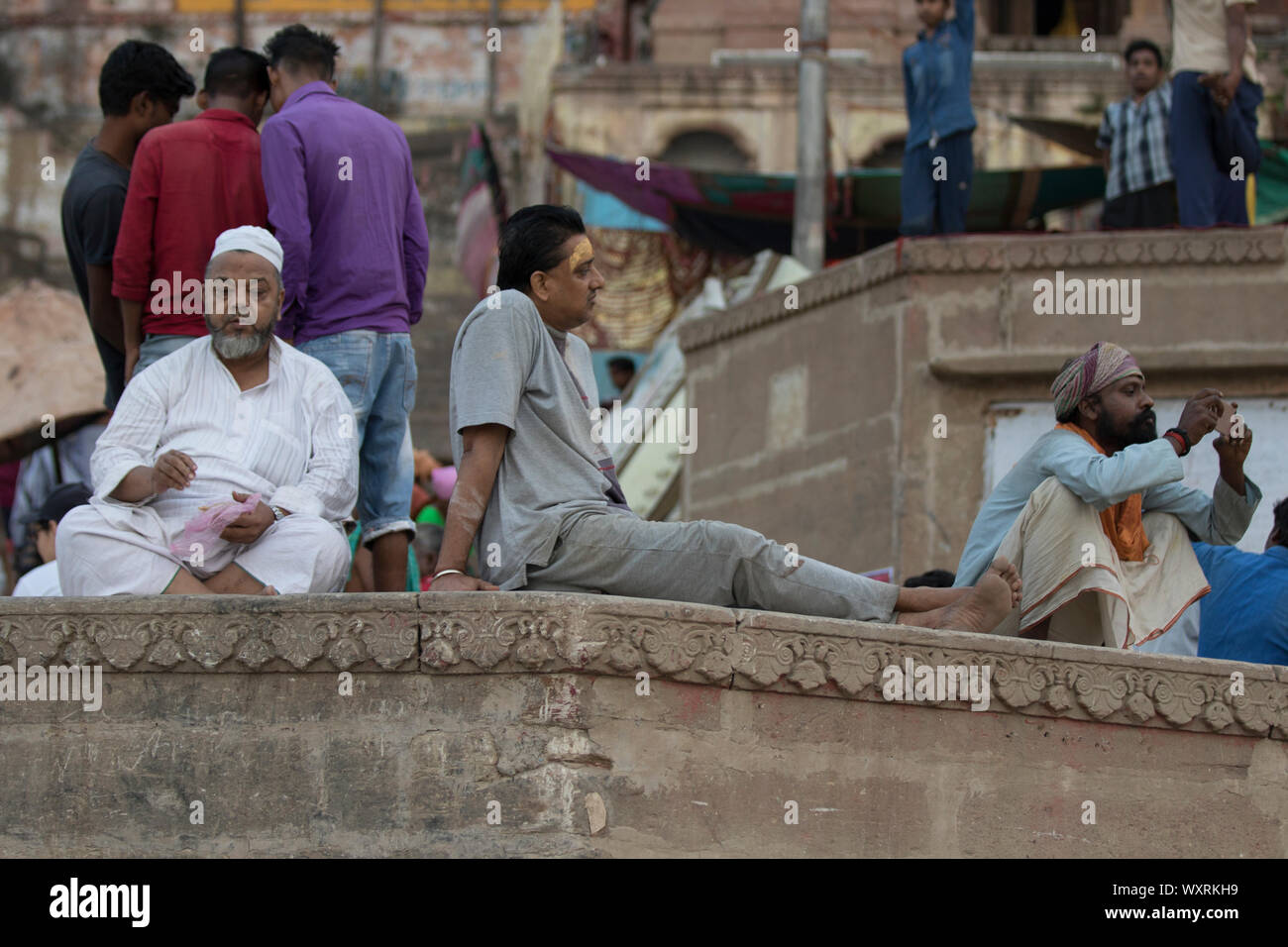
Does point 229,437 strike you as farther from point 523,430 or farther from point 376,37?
point 376,37

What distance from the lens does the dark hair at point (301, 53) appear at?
23.0 feet

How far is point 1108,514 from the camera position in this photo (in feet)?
19.7

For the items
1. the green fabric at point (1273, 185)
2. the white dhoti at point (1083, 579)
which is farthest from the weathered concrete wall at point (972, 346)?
the green fabric at point (1273, 185)

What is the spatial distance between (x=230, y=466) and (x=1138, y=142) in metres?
6.00

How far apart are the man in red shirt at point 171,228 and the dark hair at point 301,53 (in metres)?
0.40

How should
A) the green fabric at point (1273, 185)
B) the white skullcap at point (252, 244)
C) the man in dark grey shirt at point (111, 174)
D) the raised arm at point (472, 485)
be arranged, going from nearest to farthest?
the raised arm at point (472, 485), the white skullcap at point (252, 244), the man in dark grey shirt at point (111, 174), the green fabric at point (1273, 185)

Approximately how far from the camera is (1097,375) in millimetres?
6125

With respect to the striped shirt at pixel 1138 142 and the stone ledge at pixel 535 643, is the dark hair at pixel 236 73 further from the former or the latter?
the striped shirt at pixel 1138 142

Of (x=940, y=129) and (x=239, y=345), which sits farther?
(x=940, y=129)

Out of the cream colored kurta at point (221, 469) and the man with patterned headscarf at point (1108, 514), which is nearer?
the cream colored kurta at point (221, 469)

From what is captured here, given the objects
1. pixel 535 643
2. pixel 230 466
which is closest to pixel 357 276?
pixel 230 466

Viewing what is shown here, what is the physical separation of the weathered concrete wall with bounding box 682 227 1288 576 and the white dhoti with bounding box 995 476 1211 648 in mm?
3246

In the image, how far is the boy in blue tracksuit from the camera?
10.3 metres

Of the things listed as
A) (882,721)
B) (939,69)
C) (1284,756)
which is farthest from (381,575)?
(939,69)
